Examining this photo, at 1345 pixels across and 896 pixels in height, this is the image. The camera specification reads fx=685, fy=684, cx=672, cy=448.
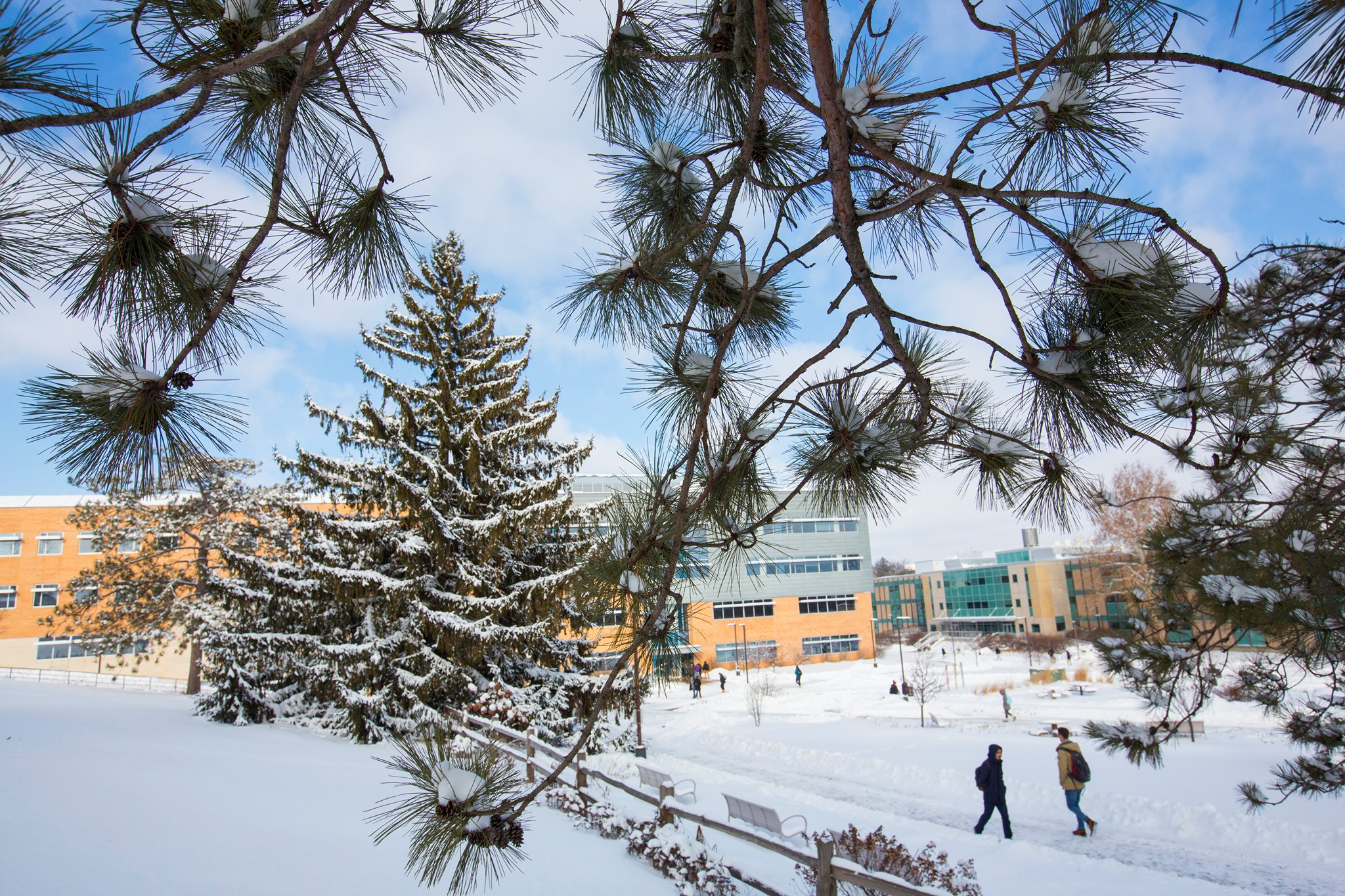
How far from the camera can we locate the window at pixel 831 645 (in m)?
41.3

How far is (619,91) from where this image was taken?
244 cm

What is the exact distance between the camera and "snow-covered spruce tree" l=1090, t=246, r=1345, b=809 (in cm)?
221

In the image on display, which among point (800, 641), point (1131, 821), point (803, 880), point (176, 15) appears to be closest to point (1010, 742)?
point (1131, 821)

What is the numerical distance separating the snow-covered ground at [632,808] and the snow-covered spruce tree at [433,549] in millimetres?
1284

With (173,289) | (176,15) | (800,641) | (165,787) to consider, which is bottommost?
(800,641)

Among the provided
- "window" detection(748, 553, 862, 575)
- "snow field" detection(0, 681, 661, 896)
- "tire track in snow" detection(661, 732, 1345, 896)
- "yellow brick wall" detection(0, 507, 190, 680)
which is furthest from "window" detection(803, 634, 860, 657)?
"snow field" detection(0, 681, 661, 896)

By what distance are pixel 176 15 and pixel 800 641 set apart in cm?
4267

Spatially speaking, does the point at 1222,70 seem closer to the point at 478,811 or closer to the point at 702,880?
the point at 478,811

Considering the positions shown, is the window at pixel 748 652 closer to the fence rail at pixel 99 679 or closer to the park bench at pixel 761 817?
the fence rail at pixel 99 679

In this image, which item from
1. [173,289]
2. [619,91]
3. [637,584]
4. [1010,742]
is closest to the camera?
[173,289]

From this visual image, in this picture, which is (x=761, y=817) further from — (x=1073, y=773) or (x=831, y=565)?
(x=831, y=565)

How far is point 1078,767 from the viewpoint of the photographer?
27.6 ft

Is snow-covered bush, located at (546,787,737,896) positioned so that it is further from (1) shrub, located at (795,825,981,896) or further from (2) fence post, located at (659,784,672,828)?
(1) shrub, located at (795,825,981,896)

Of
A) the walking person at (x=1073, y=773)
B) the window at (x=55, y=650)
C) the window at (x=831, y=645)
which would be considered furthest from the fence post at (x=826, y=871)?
the window at (x=55, y=650)
